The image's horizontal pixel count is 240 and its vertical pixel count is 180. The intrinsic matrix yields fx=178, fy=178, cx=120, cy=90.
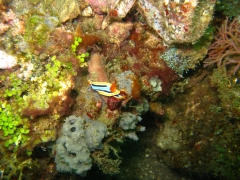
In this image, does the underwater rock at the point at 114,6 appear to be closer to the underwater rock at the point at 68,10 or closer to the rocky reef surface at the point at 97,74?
the rocky reef surface at the point at 97,74

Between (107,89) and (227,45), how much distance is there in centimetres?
360

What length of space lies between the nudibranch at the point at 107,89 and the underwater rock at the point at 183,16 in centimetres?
172

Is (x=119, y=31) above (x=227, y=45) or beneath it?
above

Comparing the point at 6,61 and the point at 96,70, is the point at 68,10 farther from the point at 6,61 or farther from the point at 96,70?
the point at 6,61

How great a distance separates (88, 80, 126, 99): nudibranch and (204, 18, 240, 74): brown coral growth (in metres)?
3.04

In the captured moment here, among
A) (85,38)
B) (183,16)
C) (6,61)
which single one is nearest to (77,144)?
(6,61)

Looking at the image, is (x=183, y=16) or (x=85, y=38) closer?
(x=183, y=16)

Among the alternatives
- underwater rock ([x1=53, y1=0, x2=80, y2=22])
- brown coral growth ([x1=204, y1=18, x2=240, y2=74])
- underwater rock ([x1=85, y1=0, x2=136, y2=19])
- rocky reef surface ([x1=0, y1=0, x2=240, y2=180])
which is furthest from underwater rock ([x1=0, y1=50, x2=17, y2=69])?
brown coral growth ([x1=204, y1=18, x2=240, y2=74])

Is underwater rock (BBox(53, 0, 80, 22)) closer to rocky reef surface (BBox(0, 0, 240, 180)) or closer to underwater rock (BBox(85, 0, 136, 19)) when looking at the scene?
rocky reef surface (BBox(0, 0, 240, 180))

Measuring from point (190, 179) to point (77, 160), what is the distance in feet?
19.3

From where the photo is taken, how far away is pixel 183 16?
A: 3424mm

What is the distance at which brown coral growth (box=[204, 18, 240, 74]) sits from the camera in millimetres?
4898

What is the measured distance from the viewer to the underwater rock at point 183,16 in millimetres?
3359

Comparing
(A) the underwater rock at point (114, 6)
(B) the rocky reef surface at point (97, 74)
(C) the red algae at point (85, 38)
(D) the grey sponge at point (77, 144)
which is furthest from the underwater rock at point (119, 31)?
(D) the grey sponge at point (77, 144)
